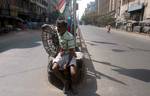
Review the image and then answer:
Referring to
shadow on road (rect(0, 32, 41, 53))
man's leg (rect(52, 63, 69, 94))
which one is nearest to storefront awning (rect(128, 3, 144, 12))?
shadow on road (rect(0, 32, 41, 53))

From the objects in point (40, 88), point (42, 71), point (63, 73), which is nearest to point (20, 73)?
point (42, 71)

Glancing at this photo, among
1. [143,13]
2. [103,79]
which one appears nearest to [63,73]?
[103,79]

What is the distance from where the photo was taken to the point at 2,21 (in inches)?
1634

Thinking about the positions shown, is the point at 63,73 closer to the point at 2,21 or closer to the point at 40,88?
the point at 40,88

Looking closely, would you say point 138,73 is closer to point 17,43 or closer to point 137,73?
point 137,73

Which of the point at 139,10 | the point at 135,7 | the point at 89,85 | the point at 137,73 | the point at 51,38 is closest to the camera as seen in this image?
the point at 89,85

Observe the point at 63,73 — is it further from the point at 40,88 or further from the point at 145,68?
the point at 145,68

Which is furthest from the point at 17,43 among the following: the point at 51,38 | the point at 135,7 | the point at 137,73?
the point at 135,7

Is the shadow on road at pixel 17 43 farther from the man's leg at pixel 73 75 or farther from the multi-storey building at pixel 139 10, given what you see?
the multi-storey building at pixel 139 10

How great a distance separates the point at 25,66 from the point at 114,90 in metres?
4.22

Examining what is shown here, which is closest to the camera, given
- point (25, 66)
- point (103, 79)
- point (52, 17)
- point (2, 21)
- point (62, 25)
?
point (62, 25)

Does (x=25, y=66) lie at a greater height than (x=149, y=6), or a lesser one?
lesser

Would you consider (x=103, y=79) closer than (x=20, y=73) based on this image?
Yes

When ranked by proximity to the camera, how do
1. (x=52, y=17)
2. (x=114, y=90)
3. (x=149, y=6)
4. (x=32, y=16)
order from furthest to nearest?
(x=52, y=17)
(x=32, y=16)
(x=149, y=6)
(x=114, y=90)
